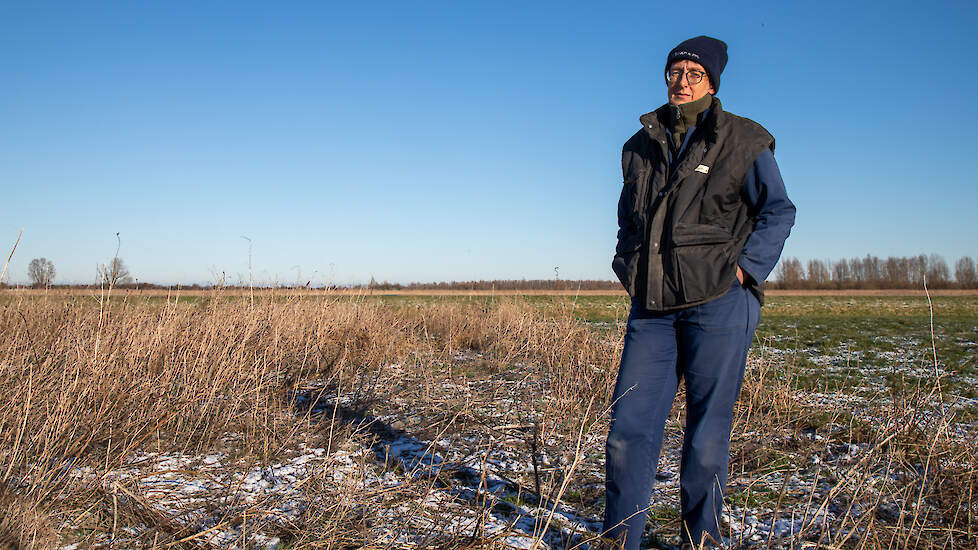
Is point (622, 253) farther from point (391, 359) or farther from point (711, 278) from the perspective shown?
point (391, 359)

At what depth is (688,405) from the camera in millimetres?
1999

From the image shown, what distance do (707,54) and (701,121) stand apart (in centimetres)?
Answer: 23

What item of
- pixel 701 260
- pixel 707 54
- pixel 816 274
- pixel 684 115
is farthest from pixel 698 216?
pixel 816 274

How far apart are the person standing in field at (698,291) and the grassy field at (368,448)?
259 mm

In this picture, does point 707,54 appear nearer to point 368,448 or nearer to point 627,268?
point 627,268

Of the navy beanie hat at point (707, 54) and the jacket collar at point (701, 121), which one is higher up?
the navy beanie hat at point (707, 54)

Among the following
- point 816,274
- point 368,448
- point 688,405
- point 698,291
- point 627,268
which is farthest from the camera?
point 816,274

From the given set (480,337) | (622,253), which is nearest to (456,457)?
(622,253)

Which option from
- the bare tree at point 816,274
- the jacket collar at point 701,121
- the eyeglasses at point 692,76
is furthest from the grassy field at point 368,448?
the bare tree at point 816,274

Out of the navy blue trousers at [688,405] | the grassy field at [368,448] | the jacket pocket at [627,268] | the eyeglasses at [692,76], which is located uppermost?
the eyeglasses at [692,76]

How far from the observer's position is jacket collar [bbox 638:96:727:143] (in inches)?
76.2

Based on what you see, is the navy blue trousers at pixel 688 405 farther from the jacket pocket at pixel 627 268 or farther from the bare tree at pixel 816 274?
the bare tree at pixel 816 274

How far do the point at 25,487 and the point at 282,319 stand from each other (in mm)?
3780

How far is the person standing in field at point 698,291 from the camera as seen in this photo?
1.90m
